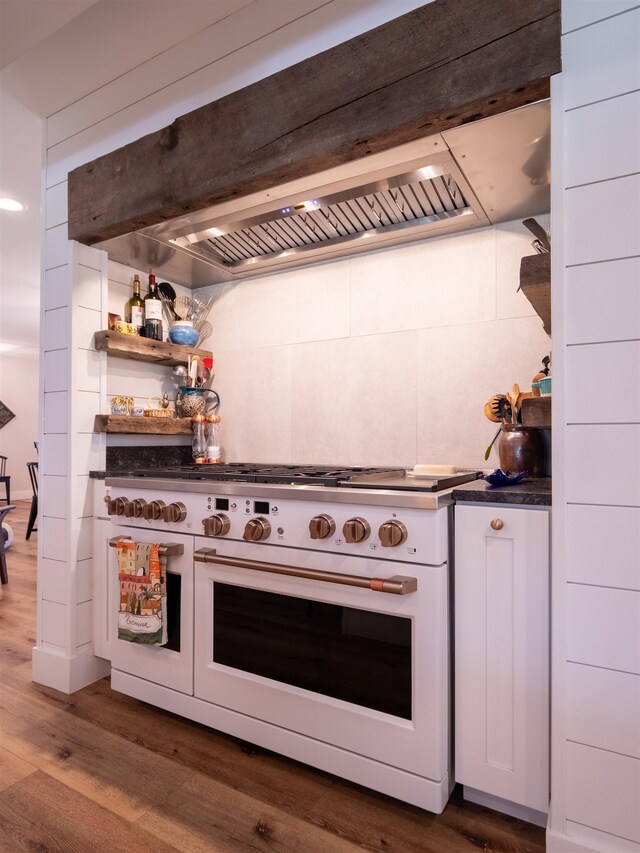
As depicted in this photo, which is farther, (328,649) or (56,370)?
(56,370)

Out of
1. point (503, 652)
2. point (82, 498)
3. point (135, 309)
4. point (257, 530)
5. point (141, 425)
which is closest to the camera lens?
point (503, 652)

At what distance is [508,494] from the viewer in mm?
1238

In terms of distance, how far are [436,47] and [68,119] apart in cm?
161

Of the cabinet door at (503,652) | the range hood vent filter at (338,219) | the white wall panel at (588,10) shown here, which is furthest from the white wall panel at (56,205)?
the cabinet door at (503,652)

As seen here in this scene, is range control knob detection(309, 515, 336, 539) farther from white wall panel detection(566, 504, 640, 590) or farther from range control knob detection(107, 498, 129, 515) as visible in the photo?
range control knob detection(107, 498, 129, 515)

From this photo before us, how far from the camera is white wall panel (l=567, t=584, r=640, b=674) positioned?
3.45 ft

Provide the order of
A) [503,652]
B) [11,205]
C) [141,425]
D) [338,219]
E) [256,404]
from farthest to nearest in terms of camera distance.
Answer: [11,205], [256,404], [141,425], [338,219], [503,652]

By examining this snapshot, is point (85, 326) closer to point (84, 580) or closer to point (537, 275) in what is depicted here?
point (84, 580)

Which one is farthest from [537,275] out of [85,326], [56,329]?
[56,329]

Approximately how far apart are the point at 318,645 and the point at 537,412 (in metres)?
0.91

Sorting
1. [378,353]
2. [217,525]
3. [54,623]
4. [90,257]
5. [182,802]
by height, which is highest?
[90,257]

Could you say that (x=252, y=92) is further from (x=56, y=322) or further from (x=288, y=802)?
(x=288, y=802)

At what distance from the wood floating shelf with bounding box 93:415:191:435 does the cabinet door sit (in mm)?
1455

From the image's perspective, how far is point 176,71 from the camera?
174 centimetres
